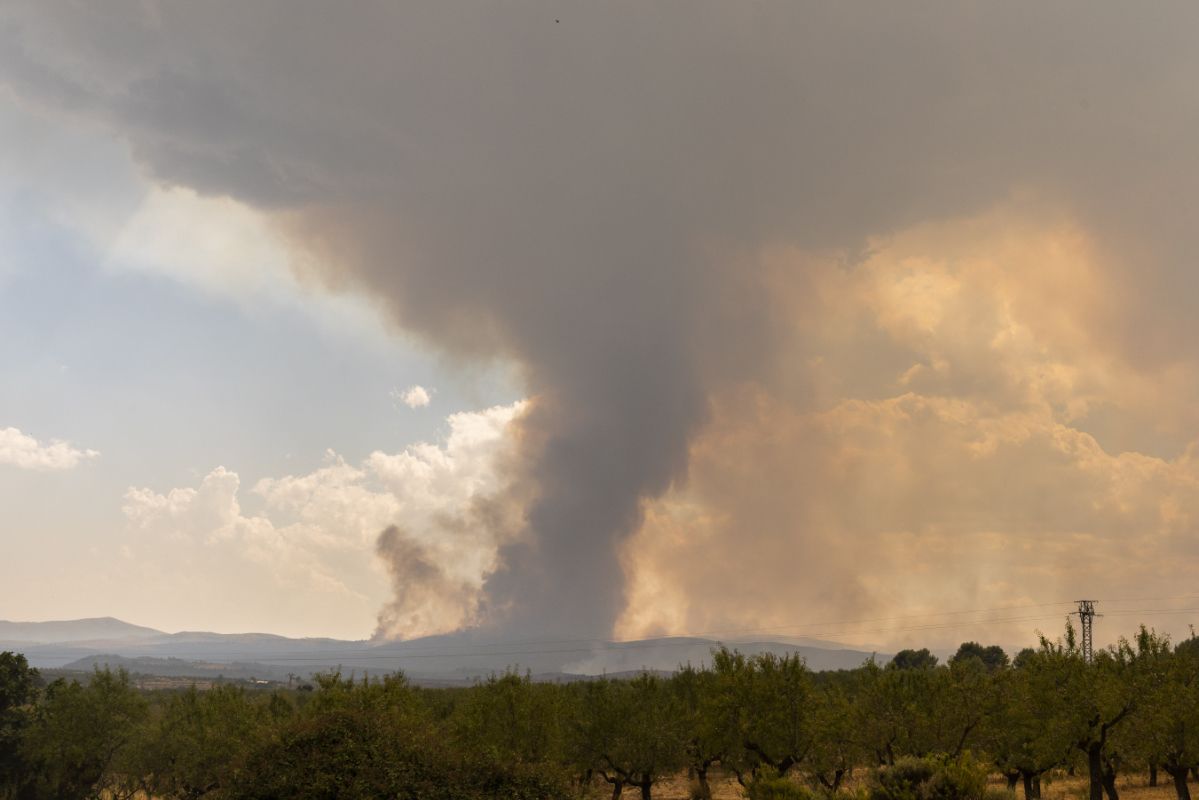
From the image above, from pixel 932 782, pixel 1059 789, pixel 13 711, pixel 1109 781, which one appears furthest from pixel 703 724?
pixel 13 711

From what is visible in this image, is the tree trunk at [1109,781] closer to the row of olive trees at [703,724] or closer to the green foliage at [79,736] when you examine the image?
the row of olive trees at [703,724]

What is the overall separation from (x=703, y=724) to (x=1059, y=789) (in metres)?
43.3

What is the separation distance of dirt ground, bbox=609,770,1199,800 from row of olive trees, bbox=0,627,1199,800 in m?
4.69

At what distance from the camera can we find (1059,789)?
80.3 meters

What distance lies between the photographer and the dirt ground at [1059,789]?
72562 mm

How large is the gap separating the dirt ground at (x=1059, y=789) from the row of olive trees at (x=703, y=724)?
4.69 metres

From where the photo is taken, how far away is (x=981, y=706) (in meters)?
65.6

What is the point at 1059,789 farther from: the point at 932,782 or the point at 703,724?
the point at 932,782

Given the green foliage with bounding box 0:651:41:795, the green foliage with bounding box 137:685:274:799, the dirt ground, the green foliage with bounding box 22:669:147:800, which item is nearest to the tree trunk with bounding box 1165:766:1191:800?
the dirt ground

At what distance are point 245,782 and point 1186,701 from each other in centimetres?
6766

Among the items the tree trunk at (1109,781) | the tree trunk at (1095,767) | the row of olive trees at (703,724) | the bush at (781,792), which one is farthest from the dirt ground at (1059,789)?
the bush at (781,792)

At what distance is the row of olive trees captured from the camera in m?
56.5

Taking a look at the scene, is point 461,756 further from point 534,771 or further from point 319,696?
point 319,696

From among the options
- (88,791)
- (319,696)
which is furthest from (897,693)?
(88,791)
